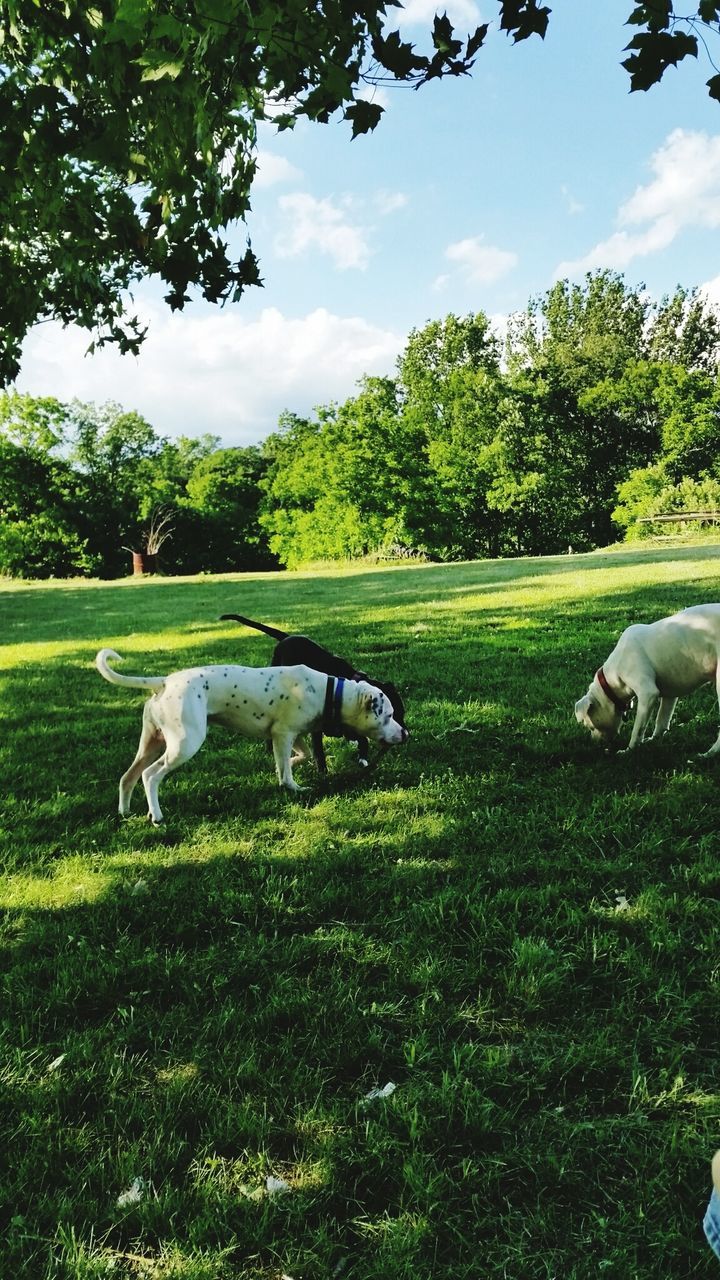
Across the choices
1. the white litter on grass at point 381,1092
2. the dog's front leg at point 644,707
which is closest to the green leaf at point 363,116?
the dog's front leg at point 644,707

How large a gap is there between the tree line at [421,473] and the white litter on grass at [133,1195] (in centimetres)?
4076

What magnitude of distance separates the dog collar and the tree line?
37.6 m

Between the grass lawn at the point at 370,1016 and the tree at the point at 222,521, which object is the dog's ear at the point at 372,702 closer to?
the grass lawn at the point at 370,1016

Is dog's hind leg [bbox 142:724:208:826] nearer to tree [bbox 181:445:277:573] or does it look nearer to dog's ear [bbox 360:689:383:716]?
dog's ear [bbox 360:689:383:716]

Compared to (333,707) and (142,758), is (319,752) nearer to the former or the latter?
(333,707)

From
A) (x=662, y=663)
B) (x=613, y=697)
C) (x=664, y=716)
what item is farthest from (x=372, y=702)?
(x=664, y=716)

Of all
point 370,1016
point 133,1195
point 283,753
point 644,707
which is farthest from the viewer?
point 283,753

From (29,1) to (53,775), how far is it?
527 centimetres

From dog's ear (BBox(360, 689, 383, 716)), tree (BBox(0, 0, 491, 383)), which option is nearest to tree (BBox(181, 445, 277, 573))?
tree (BBox(0, 0, 491, 383))

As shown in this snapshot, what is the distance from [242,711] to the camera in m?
4.77

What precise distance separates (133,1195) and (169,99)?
235 inches

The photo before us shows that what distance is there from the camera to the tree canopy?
3.47 m

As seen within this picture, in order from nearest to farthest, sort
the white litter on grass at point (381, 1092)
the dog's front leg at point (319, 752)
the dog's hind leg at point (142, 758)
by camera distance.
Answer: the white litter on grass at point (381, 1092)
the dog's hind leg at point (142, 758)
the dog's front leg at point (319, 752)

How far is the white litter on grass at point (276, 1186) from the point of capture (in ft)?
6.10
